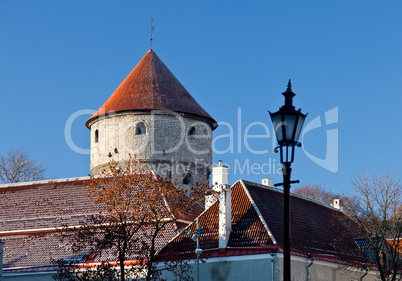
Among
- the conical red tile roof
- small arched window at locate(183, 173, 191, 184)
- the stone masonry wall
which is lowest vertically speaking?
small arched window at locate(183, 173, 191, 184)

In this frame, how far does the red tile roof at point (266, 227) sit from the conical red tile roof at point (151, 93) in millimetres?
11193

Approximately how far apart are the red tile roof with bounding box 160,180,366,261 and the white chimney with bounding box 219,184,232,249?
287 mm

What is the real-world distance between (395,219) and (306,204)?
17.8 feet

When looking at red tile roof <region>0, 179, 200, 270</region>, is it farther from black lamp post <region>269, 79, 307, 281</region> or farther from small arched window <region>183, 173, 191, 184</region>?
black lamp post <region>269, 79, 307, 281</region>

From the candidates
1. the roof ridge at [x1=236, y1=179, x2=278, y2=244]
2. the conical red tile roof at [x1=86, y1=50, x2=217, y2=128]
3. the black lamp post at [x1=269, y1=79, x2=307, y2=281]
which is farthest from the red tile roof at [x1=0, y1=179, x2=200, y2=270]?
the black lamp post at [x1=269, y1=79, x2=307, y2=281]

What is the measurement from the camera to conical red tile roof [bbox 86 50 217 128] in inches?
1581

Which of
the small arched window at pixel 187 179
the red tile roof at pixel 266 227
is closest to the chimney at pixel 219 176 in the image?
the red tile roof at pixel 266 227

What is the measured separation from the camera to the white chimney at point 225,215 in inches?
1009

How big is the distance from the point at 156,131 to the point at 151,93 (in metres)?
2.59

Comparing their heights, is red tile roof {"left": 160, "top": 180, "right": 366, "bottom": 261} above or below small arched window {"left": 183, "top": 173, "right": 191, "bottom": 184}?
below

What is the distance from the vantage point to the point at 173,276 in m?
26.4

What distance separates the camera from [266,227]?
2545cm

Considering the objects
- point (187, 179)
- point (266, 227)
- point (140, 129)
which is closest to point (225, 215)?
point (266, 227)

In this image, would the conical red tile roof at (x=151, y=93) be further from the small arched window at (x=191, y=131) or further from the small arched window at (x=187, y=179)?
the small arched window at (x=187, y=179)
